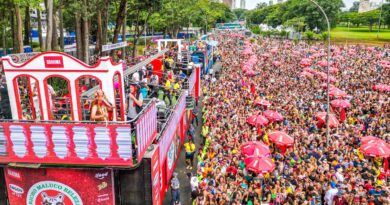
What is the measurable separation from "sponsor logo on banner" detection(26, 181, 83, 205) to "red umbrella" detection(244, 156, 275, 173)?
245 inches

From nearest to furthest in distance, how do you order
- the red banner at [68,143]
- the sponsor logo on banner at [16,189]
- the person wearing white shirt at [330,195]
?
the red banner at [68,143]
the sponsor logo on banner at [16,189]
the person wearing white shirt at [330,195]

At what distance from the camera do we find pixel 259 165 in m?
13.2

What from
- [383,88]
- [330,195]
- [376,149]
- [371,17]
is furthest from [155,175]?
[371,17]

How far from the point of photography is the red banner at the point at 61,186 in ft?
32.3

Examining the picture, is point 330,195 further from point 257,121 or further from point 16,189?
point 16,189

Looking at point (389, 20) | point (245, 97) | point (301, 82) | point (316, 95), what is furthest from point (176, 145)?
point (389, 20)

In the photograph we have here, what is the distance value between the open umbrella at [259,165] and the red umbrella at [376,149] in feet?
16.5

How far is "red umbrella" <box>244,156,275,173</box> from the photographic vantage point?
1307 cm

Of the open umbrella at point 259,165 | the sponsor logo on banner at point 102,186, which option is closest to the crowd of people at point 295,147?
the open umbrella at point 259,165

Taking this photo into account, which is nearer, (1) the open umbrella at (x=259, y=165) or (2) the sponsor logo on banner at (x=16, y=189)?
(2) the sponsor logo on banner at (x=16, y=189)

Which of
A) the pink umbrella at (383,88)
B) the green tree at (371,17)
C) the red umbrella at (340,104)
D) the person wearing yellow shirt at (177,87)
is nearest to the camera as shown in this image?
the person wearing yellow shirt at (177,87)

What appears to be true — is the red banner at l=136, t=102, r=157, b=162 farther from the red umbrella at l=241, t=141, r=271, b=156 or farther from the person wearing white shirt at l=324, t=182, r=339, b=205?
the person wearing white shirt at l=324, t=182, r=339, b=205

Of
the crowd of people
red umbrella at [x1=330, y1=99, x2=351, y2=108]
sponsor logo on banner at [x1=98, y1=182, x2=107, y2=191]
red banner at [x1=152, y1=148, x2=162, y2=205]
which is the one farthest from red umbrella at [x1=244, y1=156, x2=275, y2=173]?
red umbrella at [x1=330, y1=99, x2=351, y2=108]

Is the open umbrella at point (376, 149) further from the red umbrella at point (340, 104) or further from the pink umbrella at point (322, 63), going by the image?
the pink umbrella at point (322, 63)
